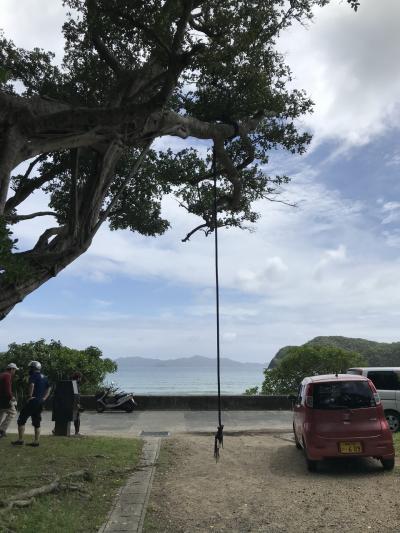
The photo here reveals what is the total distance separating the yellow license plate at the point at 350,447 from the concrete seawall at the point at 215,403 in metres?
10.8

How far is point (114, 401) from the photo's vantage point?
17812mm

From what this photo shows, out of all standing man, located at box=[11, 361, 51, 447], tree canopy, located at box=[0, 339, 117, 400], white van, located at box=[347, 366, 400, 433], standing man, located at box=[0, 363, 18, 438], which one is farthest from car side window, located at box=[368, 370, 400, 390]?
tree canopy, located at box=[0, 339, 117, 400]

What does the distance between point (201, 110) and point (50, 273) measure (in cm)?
550

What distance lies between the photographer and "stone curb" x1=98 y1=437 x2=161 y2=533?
552 centimetres

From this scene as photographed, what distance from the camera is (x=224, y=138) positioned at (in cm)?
1169

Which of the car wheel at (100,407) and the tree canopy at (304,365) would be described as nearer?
the car wheel at (100,407)

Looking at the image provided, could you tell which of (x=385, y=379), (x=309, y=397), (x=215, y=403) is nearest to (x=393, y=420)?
(x=385, y=379)

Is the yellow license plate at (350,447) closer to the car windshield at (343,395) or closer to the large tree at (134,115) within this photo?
the car windshield at (343,395)

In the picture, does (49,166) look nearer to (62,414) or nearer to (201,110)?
(201,110)

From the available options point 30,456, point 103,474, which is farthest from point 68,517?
point 30,456

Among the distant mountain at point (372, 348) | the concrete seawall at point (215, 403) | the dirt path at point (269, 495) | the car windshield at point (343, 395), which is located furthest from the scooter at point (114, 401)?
the distant mountain at point (372, 348)

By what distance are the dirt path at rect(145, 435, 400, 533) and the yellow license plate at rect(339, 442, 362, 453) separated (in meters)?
0.38

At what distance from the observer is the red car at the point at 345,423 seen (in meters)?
8.36

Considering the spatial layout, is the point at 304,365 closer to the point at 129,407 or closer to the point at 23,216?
the point at 129,407
